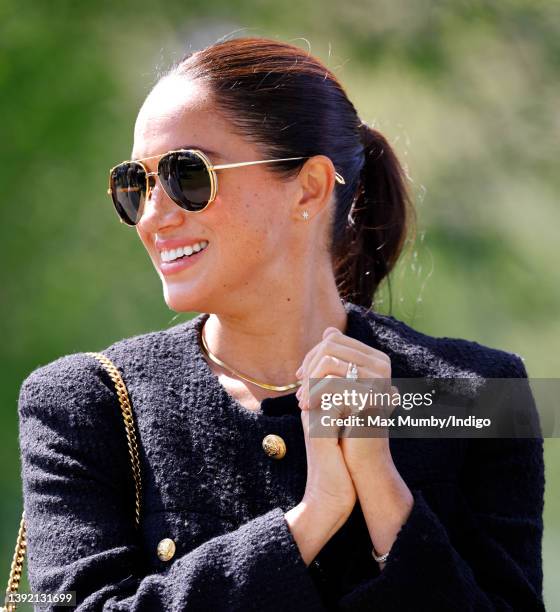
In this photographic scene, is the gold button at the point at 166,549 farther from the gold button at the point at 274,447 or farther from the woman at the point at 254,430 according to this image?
the gold button at the point at 274,447

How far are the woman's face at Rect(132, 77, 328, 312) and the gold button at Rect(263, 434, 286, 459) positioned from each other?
0.29 meters

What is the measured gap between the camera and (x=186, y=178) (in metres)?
2.29

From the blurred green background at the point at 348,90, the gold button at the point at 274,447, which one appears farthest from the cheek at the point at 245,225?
the blurred green background at the point at 348,90

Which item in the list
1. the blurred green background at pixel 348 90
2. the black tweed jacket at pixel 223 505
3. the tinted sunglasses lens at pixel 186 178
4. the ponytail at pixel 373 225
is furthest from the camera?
the blurred green background at pixel 348 90

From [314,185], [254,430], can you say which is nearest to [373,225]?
[314,185]

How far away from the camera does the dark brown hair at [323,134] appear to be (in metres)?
2.43

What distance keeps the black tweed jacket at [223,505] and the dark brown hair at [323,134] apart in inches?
14.8

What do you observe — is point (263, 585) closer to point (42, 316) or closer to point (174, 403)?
point (174, 403)

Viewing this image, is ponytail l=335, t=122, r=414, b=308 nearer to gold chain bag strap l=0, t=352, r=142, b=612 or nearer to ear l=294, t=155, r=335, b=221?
ear l=294, t=155, r=335, b=221

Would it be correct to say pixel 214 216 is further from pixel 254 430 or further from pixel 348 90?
pixel 348 90

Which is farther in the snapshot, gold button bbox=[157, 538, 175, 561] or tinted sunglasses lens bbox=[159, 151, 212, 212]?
tinted sunglasses lens bbox=[159, 151, 212, 212]

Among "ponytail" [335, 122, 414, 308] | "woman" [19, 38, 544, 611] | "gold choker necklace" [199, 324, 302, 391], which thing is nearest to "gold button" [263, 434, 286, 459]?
"woman" [19, 38, 544, 611]

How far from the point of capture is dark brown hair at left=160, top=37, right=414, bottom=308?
2.43 metres

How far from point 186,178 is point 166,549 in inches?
28.7
